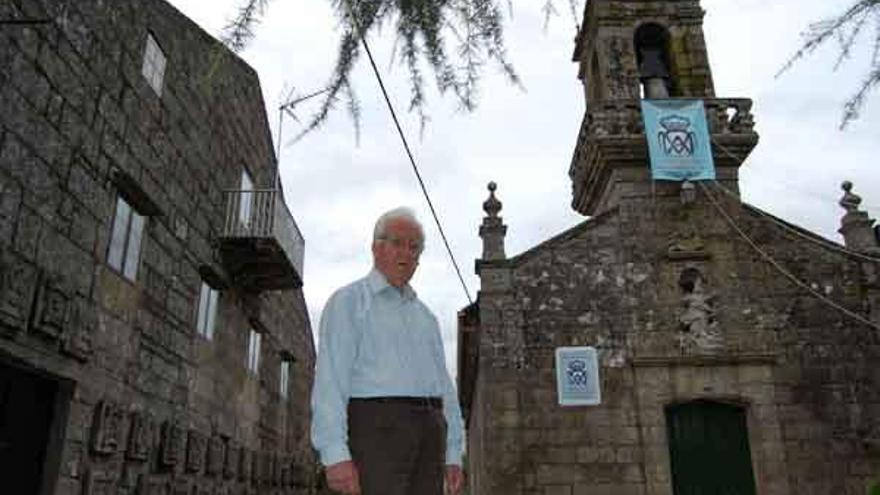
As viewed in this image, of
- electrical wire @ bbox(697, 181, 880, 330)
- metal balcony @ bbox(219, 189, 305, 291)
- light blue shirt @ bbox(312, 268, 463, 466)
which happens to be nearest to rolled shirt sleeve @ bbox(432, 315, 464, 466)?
light blue shirt @ bbox(312, 268, 463, 466)

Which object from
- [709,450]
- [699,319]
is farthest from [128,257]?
[709,450]

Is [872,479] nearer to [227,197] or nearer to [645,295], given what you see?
[645,295]

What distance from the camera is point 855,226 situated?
Answer: 1148 centimetres

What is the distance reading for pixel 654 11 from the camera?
13.2 metres

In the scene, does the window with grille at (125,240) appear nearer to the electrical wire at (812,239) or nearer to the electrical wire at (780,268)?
the electrical wire at (780,268)

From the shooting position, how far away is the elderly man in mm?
2867

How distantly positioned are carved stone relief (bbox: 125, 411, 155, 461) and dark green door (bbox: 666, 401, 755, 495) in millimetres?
7687

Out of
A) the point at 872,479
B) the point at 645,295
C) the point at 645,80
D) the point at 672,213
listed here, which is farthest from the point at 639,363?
the point at 645,80

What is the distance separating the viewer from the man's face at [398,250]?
10.7 feet

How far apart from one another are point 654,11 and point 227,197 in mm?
9310

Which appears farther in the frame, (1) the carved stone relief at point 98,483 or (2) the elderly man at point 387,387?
(1) the carved stone relief at point 98,483

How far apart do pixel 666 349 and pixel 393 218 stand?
8.57m

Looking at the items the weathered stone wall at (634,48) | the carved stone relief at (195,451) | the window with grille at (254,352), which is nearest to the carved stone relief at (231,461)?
the carved stone relief at (195,451)

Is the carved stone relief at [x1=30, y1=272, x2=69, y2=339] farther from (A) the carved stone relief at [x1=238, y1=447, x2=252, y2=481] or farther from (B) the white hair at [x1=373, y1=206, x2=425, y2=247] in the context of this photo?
(A) the carved stone relief at [x1=238, y1=447, x2=252, y2=481]
